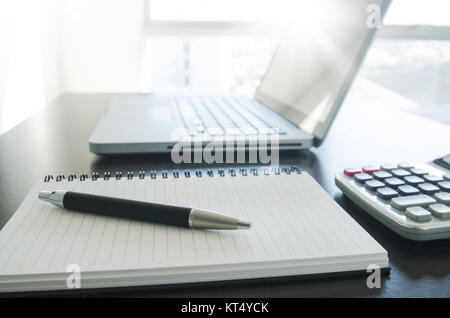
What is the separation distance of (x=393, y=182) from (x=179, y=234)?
202mm

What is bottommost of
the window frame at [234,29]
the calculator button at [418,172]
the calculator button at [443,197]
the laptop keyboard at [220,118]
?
the calculator button at [443,197]

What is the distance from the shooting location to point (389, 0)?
506mm

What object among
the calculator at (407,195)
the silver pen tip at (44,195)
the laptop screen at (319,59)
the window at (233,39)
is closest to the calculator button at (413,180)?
the calculator at (407,195)

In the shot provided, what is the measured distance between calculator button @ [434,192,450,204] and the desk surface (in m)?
0.04

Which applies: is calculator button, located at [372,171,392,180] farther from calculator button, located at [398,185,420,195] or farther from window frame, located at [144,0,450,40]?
window frame, located at [144,0,450,40]

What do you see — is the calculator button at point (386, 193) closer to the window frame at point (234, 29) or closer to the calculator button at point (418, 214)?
the calculator button at point (418, 214)

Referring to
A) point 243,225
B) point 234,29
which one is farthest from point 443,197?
point 234,29

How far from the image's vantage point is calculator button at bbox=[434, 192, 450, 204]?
343 mm

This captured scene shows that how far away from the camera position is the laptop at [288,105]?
0.53 m

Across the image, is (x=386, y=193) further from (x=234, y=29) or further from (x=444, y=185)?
(x=234, y=29)

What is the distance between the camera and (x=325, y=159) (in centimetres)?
56

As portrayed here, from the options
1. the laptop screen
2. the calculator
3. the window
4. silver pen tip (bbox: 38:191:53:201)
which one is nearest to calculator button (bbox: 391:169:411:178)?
the calculator

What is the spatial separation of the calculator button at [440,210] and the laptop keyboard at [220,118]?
0.88 ft
